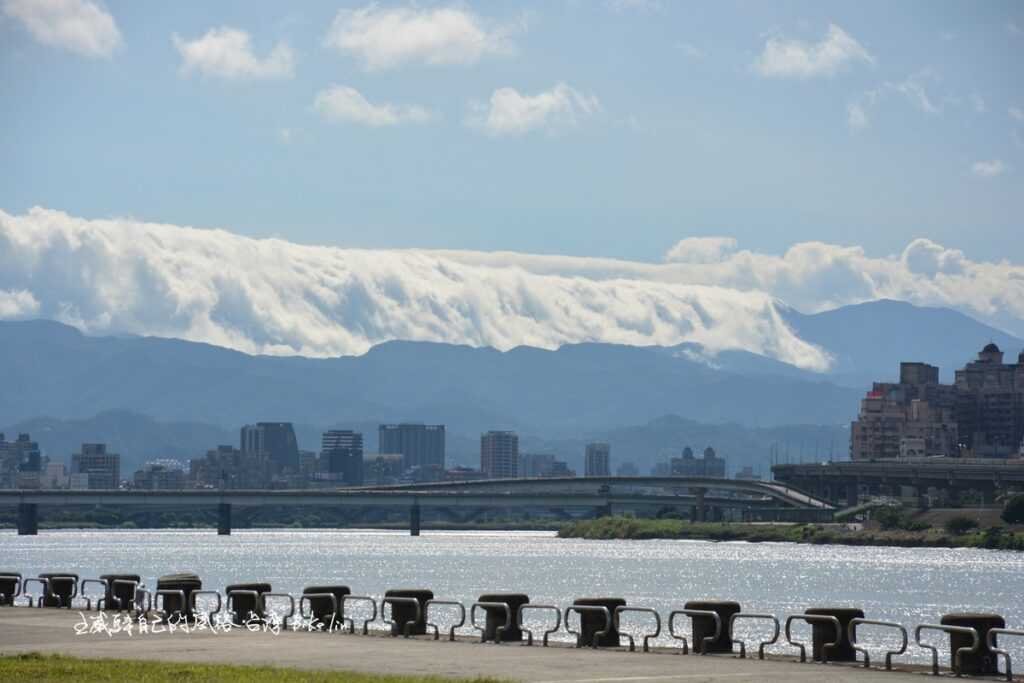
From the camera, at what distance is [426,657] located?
47469mm

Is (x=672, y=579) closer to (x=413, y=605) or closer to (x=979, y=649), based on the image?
(x=413, y=605)

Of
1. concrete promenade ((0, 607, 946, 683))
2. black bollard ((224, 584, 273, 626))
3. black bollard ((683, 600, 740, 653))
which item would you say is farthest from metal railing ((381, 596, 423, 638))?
black bollard ((683, 600, 740, 653))

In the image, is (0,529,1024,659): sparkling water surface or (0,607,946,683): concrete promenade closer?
(0,607,946,683): concrete promenade

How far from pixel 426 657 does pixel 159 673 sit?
25.8ft

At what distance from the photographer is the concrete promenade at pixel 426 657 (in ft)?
138

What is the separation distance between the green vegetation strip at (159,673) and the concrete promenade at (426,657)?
1428 millimetres

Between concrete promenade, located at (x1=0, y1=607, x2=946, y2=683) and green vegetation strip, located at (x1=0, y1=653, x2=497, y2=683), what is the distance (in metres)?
1.43

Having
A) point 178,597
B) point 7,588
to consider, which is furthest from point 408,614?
point 7,588

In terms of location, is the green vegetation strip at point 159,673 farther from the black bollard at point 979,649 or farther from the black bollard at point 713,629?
the black bollard at point 979,649

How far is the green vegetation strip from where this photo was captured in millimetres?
40469

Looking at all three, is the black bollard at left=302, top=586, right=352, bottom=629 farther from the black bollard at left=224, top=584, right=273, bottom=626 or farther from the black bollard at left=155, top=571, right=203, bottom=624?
the black bollard at left=155, top=571, right=203, bottom=624

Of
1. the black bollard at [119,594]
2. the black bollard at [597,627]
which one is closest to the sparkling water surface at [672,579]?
the black bollard at [119,594]

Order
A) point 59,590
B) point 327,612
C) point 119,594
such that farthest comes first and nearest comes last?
point 59,590, point 119,594, point 327,612

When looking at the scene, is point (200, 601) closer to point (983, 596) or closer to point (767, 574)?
point (983, 596)
